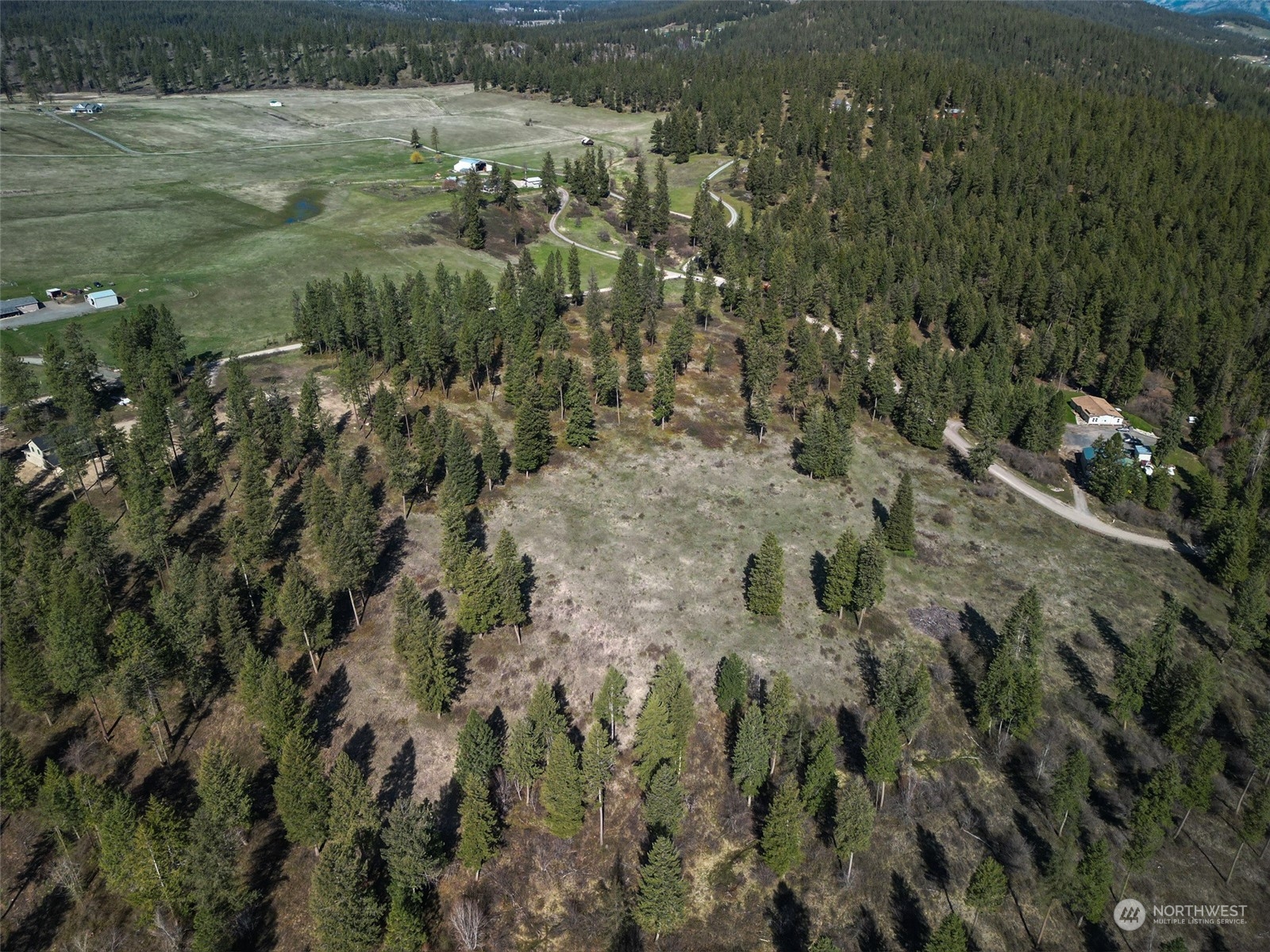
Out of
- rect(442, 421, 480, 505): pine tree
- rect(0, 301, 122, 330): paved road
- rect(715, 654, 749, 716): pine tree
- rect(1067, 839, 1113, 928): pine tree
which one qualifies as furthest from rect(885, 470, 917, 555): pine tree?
rect(0, 301, 122, 330): paved road

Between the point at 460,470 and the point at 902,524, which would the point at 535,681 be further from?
the point at 902,524

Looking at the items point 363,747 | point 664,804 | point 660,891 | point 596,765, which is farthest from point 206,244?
point 660,891

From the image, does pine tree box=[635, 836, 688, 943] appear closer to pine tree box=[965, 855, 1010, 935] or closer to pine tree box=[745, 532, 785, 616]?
pine tree box=[965, 855, 1010, 935]

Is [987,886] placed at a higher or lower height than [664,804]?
lower

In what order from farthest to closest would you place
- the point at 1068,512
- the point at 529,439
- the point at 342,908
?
the point at 1068,512, the point at 529,439, the point at 342,908

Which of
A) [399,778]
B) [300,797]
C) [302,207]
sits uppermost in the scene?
[302,207]

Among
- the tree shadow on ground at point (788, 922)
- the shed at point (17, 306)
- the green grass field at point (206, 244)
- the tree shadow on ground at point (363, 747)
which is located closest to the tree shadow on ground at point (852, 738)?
the tree shadow on ground at point (788, 922)

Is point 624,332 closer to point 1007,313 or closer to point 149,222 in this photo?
point 1007,313
